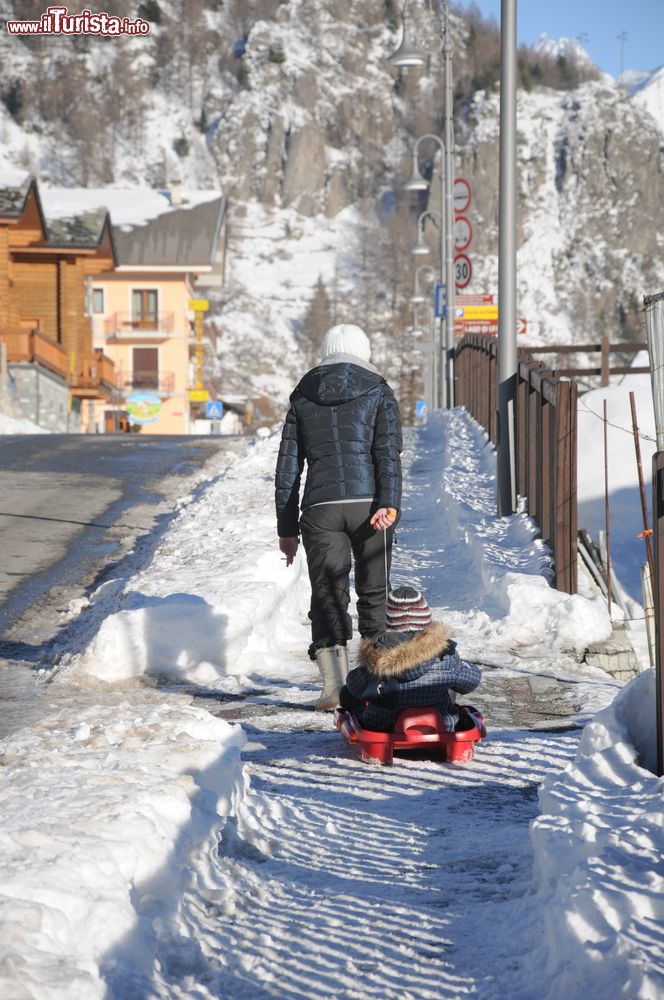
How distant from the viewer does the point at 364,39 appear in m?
165

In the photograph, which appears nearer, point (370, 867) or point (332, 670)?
point (370, 867)

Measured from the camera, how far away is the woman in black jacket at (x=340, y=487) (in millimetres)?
6082

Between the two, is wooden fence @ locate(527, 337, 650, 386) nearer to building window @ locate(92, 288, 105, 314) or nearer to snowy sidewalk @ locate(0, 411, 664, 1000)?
snowy sidewalk @ locate(0, 411, 664, 1000)

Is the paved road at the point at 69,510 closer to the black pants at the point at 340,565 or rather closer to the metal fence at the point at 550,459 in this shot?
the black pants at the point at 340,565

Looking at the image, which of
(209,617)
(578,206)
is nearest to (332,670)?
(209,617)

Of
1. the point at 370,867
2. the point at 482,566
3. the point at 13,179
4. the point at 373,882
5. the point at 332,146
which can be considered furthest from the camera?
the point at 332,146

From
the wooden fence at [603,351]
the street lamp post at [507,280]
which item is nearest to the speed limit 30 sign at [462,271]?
the wooden fence at [603,351]

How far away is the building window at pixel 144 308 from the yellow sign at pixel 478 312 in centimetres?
3548

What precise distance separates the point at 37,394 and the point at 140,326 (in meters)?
24.5

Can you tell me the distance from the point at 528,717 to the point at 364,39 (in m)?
169

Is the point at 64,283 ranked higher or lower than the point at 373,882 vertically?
higher

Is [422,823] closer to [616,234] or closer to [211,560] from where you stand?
[211,560]

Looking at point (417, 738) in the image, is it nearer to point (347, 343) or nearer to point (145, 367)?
point (347, 343)

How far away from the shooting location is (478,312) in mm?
25516
